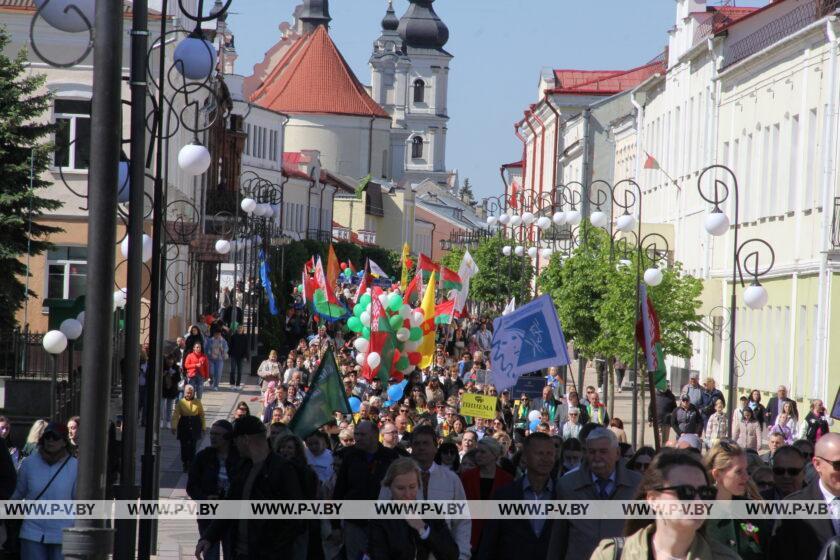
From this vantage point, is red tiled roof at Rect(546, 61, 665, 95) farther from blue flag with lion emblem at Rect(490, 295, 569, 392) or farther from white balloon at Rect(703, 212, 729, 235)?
blue flag with lion emblem at Rect(490, 295, 569, 392)

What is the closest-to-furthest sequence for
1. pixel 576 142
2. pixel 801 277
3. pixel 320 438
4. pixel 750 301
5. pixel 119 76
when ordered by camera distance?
pixel 119 76 → pixel 320 438 → pixel 750 301 → pixel 801 277 → pixel 576 142

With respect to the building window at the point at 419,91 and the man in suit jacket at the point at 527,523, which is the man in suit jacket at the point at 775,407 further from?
the building window at the point at 419,91

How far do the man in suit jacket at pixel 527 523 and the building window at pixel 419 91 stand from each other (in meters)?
158

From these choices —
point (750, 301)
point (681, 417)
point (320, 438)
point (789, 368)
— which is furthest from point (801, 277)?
point (320, 438)

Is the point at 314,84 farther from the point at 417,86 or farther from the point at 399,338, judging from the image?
the point at 399,338

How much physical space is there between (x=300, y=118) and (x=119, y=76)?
124 metres

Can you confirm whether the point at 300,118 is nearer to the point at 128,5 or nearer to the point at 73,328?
the point at 128,5

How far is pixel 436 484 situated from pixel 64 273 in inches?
1232

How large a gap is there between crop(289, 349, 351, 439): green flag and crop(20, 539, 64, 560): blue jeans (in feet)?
13.5

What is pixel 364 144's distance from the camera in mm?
136375

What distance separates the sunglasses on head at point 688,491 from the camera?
5.23 metres

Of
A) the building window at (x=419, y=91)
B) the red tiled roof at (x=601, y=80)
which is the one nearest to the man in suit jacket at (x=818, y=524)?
the red tiled roof at (x=601, y=80)

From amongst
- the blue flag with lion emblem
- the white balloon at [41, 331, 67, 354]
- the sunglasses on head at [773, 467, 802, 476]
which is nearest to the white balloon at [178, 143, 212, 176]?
the blue flag with lion emblem

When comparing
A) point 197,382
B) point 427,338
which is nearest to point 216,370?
point 427,338
